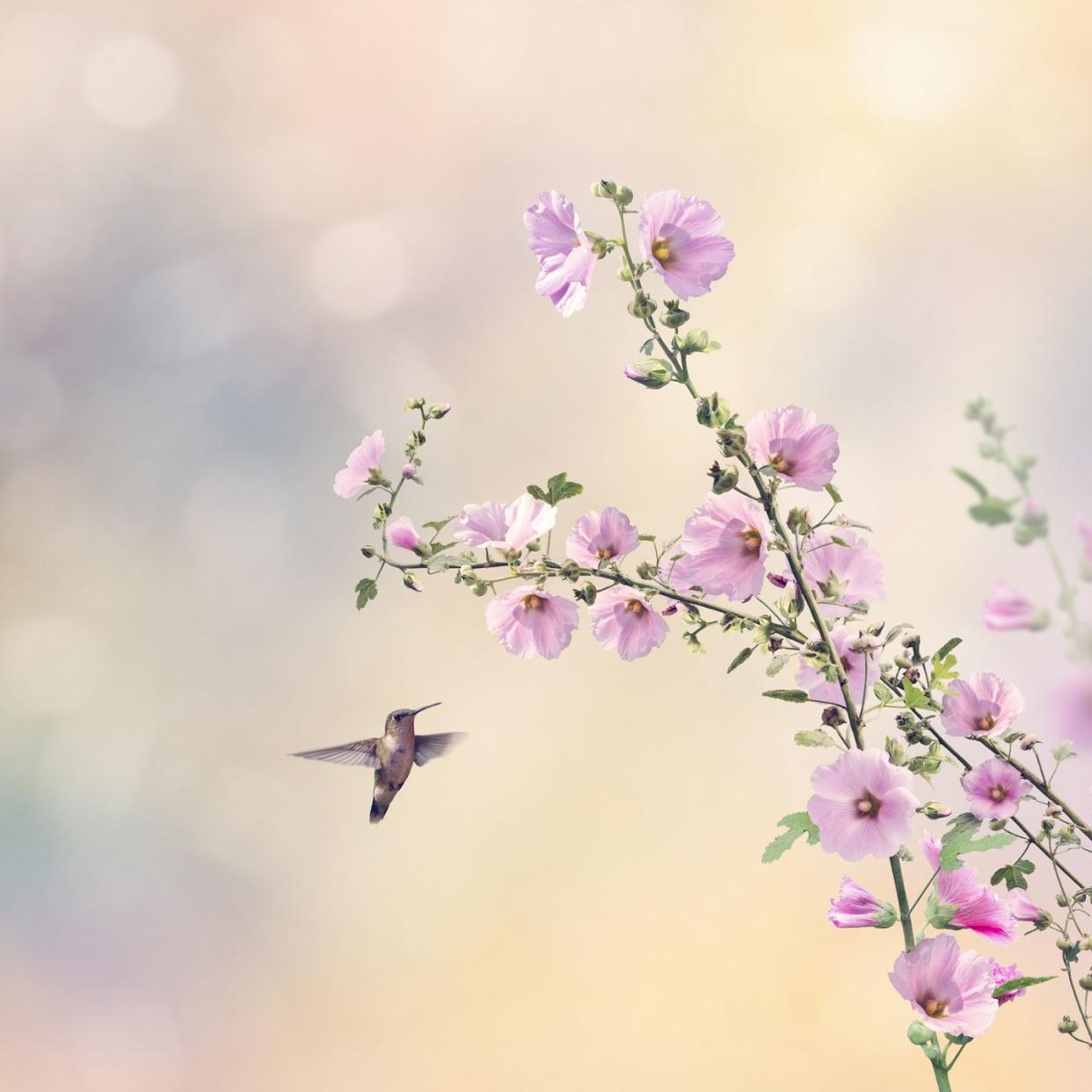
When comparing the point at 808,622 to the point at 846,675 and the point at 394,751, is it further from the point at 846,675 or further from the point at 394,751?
the point at 394,751

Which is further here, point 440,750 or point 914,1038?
point 440,750

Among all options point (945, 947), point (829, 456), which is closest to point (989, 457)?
point (829, 456)

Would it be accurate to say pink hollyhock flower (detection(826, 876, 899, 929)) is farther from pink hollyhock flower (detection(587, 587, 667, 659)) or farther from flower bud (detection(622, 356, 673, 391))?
flower bud (detection(622, 356, 673, 391))

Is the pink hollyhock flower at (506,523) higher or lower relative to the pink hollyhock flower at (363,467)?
lower

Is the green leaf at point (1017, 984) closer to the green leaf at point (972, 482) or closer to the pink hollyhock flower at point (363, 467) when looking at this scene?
the green leaf at point (972, 482)

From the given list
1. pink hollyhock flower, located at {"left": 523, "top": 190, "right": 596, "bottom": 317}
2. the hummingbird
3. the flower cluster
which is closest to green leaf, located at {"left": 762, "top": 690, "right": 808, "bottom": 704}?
the flower cluster

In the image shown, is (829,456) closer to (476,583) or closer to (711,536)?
(711,536)

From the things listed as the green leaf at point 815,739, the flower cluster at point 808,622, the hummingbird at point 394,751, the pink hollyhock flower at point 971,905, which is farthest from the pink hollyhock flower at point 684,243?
the hummingbird at point 394,751
